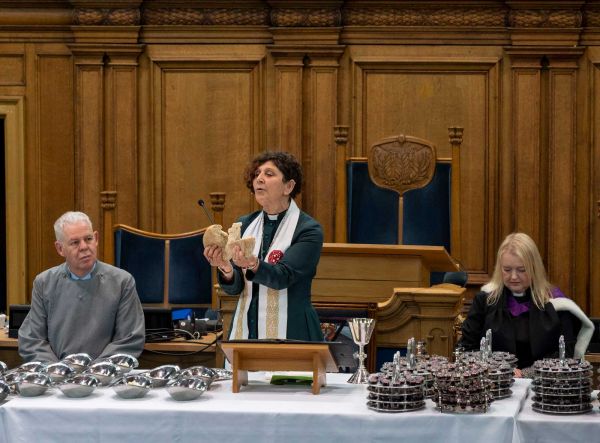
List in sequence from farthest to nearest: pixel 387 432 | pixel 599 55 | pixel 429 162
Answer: pixel 599 55
pixel 429 162
pixel 387 432

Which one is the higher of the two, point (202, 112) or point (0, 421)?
point (202, 112)

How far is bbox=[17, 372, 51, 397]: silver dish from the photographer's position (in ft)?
10.6

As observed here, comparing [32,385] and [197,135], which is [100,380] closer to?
[32,385]

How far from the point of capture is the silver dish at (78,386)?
10.5 feet

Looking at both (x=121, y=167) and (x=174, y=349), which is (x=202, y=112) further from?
(x=174, y=349)

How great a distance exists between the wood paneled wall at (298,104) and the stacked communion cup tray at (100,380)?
14.2ft

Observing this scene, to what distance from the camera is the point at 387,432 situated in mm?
2967

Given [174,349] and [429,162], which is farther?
[429,162]

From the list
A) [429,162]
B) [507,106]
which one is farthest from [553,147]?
[429,162]

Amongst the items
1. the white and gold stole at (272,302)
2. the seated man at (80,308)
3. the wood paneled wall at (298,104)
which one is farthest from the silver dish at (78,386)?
the wood paneled wall at (298,104)

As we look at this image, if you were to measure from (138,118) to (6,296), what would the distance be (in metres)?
1.57

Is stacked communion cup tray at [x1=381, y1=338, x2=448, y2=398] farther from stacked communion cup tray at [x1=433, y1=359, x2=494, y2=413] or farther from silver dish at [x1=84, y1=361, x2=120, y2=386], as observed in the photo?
silver dish at [x1=84, y1=361, x2=120, y2=386]

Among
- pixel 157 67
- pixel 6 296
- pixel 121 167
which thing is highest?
pixel 157 67

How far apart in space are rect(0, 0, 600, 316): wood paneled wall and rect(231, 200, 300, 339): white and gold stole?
356 cm
